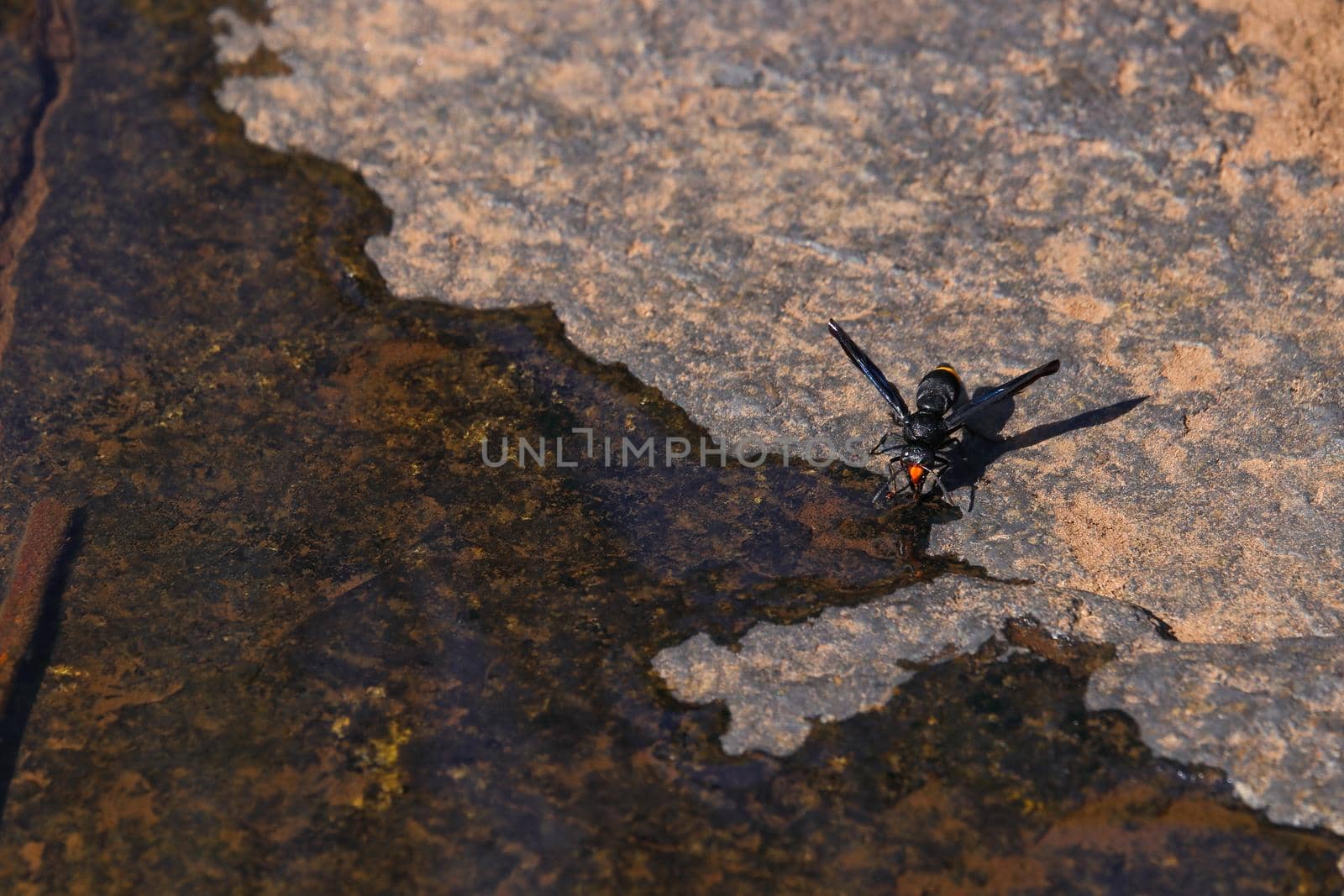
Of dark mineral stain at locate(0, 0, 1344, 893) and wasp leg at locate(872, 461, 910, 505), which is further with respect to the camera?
wasp leg at locate(872, 461, 910, 505)

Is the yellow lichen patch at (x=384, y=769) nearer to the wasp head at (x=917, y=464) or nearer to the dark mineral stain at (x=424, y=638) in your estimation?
the dark mineral stain at (x=424, y=638)

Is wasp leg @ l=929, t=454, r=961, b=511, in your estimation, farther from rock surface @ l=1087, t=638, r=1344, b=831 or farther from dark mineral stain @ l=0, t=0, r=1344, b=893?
rock surface @ l=1087, t=638, r=1344, b=831

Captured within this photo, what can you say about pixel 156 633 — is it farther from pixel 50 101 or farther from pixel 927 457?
pixel 50 101

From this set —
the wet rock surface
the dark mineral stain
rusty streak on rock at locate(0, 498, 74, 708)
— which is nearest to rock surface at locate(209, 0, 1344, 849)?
the wet rock surface

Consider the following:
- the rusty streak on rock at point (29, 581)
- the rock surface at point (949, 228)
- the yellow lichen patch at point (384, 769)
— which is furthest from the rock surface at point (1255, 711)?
the rusty streak on rock at point (29, 581)

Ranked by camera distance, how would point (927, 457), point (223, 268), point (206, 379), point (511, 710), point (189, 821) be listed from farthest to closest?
point (223, 268)
point (206, 379)
point (927, 457)
point (511, 710)
point (189, 821)

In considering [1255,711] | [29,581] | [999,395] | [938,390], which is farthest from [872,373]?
[29,581]

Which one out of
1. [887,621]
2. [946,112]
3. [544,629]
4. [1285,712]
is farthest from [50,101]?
[1285,712]
